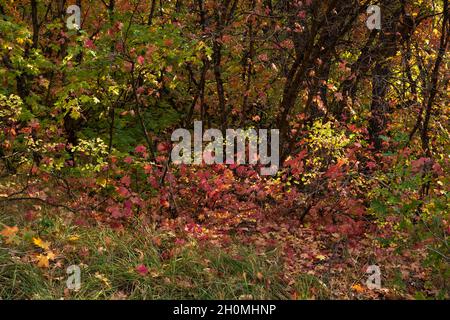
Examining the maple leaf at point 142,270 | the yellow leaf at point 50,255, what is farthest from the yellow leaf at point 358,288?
the yellow leaf at point 50,255

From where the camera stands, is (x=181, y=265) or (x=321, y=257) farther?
(x=321, y=257)

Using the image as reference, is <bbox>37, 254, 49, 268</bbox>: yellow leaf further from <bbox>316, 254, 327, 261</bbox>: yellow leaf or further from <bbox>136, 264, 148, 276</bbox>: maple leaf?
<bbox>316, 254, 327, 261</bbox>: yellow leaf

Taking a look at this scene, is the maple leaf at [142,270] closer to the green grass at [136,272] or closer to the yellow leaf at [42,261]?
the green grass at [136,272]

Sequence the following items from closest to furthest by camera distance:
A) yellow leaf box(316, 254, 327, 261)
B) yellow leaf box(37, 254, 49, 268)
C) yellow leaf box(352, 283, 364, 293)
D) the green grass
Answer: the green grass
yellow leaf box(37, 254, 49, 268)
yellow leaf box(352, 283, 364, 293)
yellow leaf box(316, 254, 327, 261)

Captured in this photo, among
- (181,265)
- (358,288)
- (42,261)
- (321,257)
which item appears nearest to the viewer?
(42,261)

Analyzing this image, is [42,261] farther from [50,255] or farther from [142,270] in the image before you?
[142,270]

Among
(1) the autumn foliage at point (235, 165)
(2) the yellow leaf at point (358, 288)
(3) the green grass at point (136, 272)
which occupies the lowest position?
(2) the yellow leaf at point (358, 288)

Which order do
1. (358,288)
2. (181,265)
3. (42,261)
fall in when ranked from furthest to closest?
(181,265) < (358,288) < (42,261)

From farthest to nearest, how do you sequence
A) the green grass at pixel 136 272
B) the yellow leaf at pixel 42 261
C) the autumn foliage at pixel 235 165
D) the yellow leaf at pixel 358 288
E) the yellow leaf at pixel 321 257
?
1. the yellow leaf at pixel 321 257
2. the autumn foliage at pixel 235 165
3. the yellow leaf at pixel 358 288
4. the yellow leaf at pixel 42 261
5. the green grass at pixel 136 272

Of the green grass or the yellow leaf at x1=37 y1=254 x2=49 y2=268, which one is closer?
the green grass

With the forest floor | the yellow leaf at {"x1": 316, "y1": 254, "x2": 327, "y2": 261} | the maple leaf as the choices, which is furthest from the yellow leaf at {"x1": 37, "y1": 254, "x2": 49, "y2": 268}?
the yellow leaf at {"x1": 316, "y1": 254, "x2": 327, "y2": 261}

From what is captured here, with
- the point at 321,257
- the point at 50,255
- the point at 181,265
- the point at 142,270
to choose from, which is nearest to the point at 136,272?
the point at 142,270

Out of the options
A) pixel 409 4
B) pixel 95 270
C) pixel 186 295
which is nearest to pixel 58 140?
pixel 95 270
